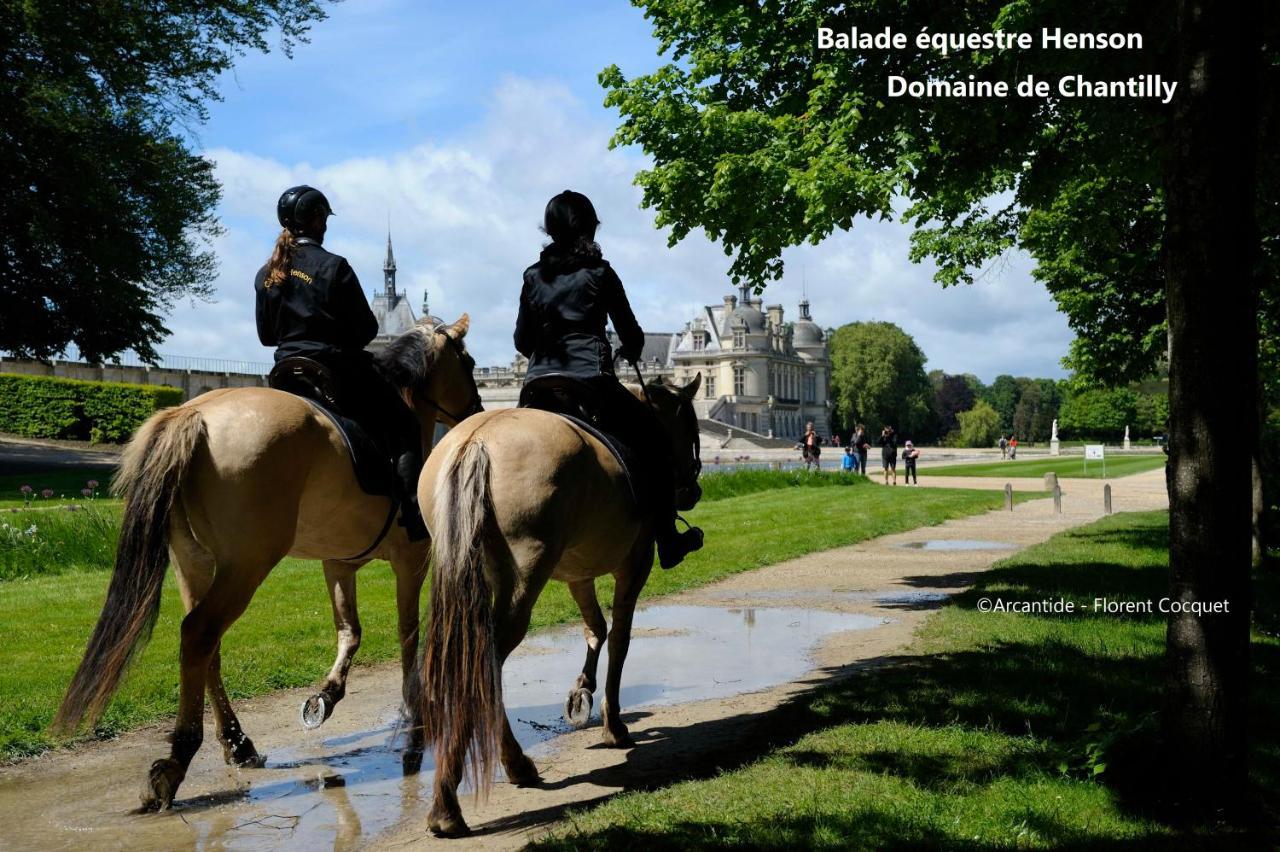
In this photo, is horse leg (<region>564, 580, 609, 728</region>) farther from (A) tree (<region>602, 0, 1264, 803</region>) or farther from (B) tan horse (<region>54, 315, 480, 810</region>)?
(A) tree (<region>602, 0, 1264, 803</region>)

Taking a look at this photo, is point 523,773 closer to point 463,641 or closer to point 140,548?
point 463,641

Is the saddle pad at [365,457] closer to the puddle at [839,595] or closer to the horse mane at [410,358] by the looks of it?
the horse mane at [410,358]

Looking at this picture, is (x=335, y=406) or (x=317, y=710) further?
(x=317, y=710)

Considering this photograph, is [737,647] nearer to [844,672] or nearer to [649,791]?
[844,672]

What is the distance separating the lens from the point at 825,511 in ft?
73.2

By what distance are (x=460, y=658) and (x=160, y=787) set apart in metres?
1.59

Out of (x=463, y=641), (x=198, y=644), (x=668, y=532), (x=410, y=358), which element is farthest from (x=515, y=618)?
(x=410, y=358)

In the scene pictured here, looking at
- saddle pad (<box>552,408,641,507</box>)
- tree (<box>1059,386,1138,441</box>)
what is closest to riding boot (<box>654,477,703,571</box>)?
saddle pad (<box>552,408,641,507</box>)

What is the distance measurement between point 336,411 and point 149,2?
1037 inches

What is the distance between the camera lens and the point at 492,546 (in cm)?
456

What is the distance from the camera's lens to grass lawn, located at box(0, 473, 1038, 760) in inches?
258

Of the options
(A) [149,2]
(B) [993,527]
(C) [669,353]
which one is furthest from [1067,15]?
(C) [669,353]

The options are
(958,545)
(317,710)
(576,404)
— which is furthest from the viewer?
(958,545)

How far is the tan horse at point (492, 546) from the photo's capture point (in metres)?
4.33
